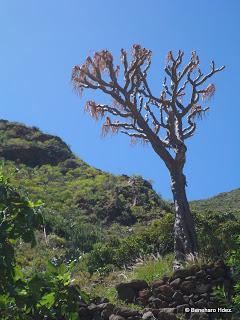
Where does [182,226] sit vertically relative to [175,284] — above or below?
above

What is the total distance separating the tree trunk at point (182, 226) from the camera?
12328 millimetres

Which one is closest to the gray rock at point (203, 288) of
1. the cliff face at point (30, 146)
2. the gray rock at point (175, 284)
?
the gray rock at point (175, 284)

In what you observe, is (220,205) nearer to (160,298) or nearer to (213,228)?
(213,228)

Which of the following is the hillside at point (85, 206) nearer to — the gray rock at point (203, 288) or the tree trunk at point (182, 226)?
the tree trunk at point (182, 226)

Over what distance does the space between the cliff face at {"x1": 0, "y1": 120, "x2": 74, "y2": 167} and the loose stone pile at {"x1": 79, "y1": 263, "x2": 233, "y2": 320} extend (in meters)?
22.8

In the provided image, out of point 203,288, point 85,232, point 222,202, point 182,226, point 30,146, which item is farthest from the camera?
point 30,146

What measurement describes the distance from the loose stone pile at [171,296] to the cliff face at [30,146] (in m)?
22.8

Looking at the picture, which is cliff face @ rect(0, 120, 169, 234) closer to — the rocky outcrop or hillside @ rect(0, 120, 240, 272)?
hillside @ rect(0, 120, 240, 272)

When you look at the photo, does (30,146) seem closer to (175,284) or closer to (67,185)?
Result: (67,185)

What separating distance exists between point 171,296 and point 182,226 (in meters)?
3.07

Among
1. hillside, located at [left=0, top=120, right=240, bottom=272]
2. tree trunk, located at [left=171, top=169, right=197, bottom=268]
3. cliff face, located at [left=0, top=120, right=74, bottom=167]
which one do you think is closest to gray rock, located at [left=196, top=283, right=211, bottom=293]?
tree trunk, located at [left=171, top=169, right=197, bottom=268]

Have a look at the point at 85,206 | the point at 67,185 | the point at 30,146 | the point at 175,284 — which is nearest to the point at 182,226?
the point at 175,284

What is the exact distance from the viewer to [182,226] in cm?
1291

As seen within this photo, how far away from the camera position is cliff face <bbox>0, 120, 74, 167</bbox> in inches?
1309
